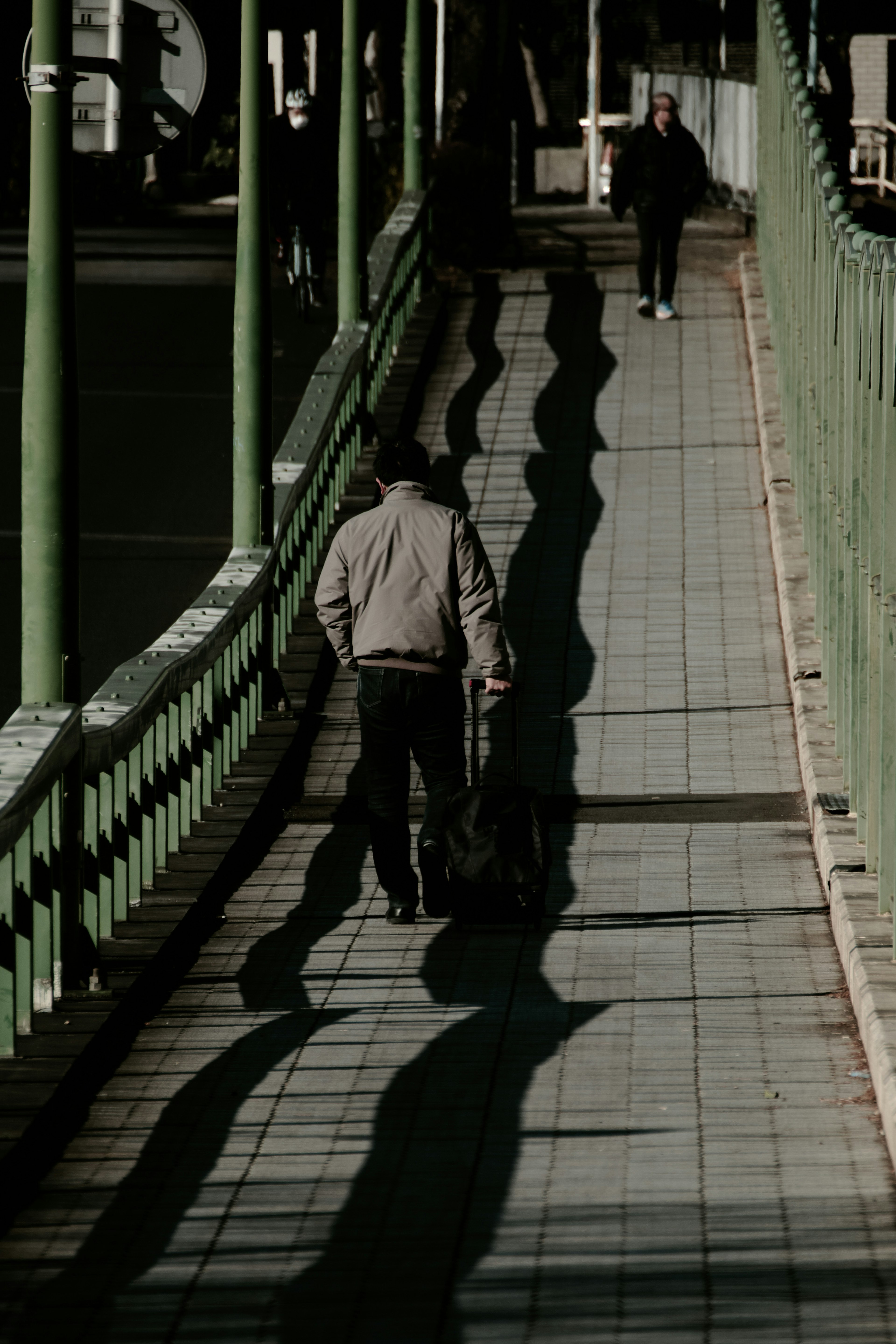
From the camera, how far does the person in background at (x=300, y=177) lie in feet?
63.1

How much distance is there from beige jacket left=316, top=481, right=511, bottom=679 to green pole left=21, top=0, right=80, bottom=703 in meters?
1.25

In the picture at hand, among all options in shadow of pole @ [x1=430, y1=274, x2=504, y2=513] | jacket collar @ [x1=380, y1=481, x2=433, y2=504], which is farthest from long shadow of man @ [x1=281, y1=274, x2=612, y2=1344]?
shadow of pole @ [x1=430, y1=274, x2=504, y2=513]

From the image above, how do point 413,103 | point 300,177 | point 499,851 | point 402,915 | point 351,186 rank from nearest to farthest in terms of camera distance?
1. point 499,851
2. point 402,915
3. point 351,186
4. point 300,177
5. point 413,103

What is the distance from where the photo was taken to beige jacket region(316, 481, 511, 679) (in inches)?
291

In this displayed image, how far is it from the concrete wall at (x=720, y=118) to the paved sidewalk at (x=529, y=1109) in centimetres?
1471

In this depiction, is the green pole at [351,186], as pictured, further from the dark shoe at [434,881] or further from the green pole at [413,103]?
the dark shoe at [434,881]

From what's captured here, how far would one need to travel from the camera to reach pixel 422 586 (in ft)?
24.4

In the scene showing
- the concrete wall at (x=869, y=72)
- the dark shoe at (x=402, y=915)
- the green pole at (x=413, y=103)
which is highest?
the concrete wall at (x=869, y=72)

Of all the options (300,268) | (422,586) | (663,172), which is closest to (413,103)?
(300,268)

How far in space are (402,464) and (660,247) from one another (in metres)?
12.0

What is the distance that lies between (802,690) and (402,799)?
10.3ft

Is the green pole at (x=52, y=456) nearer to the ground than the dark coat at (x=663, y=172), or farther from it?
nearer to the ground

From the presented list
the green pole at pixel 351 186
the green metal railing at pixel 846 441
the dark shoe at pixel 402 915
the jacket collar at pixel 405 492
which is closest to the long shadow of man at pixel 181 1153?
the dark shoe at pixel 402 915

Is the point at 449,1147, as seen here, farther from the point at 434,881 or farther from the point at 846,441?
the point at 846,441
